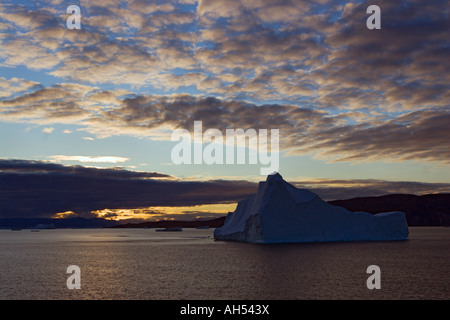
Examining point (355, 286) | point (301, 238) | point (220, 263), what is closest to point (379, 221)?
point (301, 238)

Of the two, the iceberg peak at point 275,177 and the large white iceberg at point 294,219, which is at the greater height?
the iceberg peak at point 275,177

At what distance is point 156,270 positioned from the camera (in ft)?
118

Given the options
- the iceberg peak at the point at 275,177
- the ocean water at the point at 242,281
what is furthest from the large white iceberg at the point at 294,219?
the ocean water at the point at 242,281

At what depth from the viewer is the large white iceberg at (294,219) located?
60.0 meters

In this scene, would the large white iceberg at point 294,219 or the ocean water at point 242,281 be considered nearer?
the ocean water at point 242,281

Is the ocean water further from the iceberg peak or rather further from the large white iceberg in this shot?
the iceberg peak

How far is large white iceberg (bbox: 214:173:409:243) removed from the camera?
197ft

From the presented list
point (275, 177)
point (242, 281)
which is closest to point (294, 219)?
point (275, 177)

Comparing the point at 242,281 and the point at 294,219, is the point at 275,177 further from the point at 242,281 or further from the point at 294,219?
the point at 242,281

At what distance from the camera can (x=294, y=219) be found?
61344 mm

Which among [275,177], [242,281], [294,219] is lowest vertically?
[242,281]

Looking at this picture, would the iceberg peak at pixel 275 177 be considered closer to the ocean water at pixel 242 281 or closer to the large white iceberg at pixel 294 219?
the large white iceberg at pixel 294 219

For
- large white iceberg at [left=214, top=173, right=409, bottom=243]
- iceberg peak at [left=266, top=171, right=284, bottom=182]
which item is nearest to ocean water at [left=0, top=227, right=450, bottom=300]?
large white iceberg at [left=214, top=173, right=409, bottom=243]

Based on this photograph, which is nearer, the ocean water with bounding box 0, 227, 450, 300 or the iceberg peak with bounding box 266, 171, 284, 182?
the ocean water with bounding box 0, 227, 450, 300
